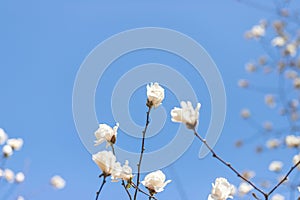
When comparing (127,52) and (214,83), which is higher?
(127,52)

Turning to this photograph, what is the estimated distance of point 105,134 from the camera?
739mm

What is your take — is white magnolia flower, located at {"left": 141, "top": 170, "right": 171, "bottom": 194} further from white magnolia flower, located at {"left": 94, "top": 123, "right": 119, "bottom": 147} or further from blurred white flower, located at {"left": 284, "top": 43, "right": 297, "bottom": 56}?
blurred white flower, located at {"left": 284, "top": 43, "right": 297, "bottom": 56}

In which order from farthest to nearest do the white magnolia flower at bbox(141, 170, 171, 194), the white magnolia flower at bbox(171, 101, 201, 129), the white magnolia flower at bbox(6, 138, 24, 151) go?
the white magnolia flower at bbox(6, 138, 24, 151), the white magnolia flower at bbox(141, 170, 171, 194), the white magnolia flower at bbox(171, 101, 201, 129)

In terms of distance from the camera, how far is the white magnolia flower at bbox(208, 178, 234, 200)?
2.14ft

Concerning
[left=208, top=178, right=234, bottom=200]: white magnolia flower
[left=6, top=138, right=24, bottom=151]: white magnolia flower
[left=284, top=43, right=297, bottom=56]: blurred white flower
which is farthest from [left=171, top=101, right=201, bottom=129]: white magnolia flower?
[left=284, top=43, right=297, bottom=56]: blurred white flower

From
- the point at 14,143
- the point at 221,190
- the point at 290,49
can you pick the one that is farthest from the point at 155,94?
the point at 290,49

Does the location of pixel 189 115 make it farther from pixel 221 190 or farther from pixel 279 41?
pixel 279 41

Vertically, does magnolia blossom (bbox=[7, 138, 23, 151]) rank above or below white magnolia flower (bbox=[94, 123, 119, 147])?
above

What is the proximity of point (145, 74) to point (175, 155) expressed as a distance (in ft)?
0.75

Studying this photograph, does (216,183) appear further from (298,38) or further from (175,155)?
(298,38)

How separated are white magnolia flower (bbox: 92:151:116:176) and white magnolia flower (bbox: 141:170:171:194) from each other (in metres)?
0.08

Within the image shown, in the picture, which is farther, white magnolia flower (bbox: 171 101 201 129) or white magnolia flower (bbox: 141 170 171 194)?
A: white magnolia flower (bbox: 141 170 171 194)

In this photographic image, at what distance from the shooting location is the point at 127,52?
0.88 meters

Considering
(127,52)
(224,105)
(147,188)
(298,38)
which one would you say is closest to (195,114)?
(224,105)
